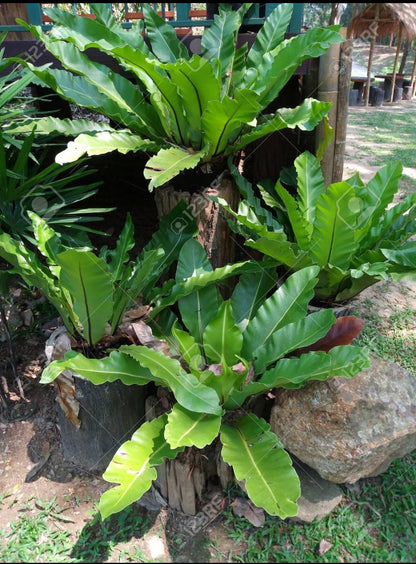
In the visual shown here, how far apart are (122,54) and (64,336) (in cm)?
114

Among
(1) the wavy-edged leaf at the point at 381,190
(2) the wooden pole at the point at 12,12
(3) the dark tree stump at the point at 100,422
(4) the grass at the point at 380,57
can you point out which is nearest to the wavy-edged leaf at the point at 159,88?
(1) the wavy-edged leaf at the point at 381,190

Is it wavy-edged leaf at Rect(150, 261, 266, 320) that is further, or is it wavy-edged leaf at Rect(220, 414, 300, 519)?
wavy-edged leaf at Rect(150, 261, 266, 320)

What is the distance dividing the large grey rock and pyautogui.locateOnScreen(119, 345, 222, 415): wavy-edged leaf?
1.19 feet

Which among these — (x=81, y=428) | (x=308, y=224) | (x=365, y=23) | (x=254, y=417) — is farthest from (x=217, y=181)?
(x=365, y=23)

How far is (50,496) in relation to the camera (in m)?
Result: 1.88

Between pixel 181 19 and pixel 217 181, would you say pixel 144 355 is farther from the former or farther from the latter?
pixel 181 19

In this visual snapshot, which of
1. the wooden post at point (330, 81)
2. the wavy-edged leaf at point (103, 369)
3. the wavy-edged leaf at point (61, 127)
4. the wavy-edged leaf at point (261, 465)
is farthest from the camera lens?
the wooden post at point (330, 81)

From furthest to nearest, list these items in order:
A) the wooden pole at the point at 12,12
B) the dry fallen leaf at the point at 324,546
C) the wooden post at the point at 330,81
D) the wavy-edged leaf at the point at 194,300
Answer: the wooden pole at the point at 12,12 → the wooden post at the point at 330,81 → the wavy-edged leaf at the point at 194,300 → the dry fallen leaf at the point at 324,546

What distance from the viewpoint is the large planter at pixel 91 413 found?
1.83 meters

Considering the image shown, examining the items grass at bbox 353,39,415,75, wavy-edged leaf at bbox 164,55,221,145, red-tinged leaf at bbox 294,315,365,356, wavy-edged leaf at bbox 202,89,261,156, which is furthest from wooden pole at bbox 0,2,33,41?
grass at bbox 353,39,415,75

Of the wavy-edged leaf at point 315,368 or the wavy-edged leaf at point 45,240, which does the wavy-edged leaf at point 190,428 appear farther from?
the wavy-edged leaf at point 45,240

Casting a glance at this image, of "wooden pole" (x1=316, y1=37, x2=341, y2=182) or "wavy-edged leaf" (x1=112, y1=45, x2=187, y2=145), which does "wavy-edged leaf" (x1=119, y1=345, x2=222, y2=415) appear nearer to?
"wavy-edged leaf" (x1=112, y1=45, x2=187, y2=145)

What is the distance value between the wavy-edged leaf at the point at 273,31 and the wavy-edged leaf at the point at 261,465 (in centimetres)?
165

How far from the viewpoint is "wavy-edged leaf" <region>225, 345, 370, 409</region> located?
5.32 feet
